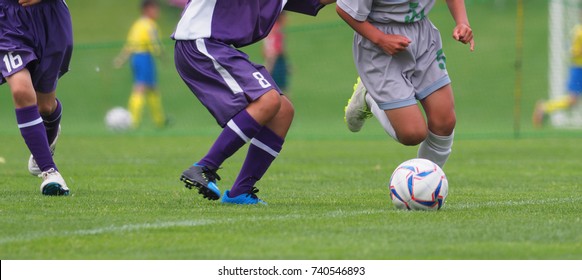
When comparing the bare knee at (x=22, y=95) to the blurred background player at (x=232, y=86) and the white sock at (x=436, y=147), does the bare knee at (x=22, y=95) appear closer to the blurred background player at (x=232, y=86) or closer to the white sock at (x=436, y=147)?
the blurred background player at (x=232, y=86)

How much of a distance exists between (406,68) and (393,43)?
0.33 m

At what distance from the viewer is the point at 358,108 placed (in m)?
8.38

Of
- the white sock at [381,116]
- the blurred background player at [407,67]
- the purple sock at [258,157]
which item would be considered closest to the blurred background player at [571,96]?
the white sock at [381,116]

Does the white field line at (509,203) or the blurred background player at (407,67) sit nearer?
the white field line at (509,203)

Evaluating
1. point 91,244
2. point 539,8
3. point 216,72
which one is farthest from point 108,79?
point 91,244

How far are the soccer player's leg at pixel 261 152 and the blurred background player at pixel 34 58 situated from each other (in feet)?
4.26

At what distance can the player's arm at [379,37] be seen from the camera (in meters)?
7.24

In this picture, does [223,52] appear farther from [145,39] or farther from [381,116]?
[145,39]

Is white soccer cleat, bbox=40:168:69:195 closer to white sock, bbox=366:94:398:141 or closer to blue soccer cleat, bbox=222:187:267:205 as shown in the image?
blue soccer cleat, bbox=222:187:267:205

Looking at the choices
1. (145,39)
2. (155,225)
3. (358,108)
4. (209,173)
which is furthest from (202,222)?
(145,39)

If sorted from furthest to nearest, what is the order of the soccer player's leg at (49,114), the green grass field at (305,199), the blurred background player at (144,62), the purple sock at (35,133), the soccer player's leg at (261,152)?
the blurred background player at (144,62) → the soccer player's leg at (49,114) → the purple sock at (35,133) → the soccer player's leg at (261,152) → the green grass field at (305,199)

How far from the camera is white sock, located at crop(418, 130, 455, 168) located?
760 cm

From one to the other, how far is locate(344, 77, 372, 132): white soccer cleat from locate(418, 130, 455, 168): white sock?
30.1 inches

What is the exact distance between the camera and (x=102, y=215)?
6445mm
